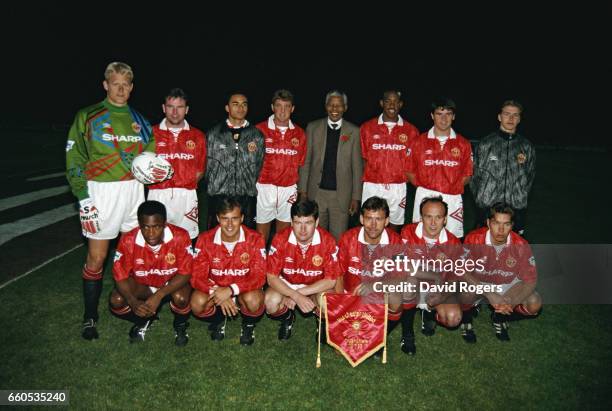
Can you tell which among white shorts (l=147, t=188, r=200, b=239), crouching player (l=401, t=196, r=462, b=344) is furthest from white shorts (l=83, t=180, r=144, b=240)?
crouching player (l=401, t=196, r=462, b=344)

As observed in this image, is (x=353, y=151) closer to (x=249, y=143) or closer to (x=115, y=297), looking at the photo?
(x=249, y=143)

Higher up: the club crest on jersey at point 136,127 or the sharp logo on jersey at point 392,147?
the club crest on jersey at point 136,127

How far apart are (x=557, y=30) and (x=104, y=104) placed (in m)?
34.8

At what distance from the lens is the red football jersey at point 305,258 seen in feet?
13.7

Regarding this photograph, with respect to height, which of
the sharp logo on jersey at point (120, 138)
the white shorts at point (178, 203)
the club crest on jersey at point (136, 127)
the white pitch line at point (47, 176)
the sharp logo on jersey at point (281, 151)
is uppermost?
the club crest on jersey at point (136, 127)

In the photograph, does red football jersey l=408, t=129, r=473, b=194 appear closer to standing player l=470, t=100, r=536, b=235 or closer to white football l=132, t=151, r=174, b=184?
standing player l=470, t=100, r=536, b=235

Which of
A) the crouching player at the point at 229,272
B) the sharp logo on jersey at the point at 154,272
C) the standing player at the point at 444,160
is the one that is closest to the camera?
the crouching player at the point at 229,272

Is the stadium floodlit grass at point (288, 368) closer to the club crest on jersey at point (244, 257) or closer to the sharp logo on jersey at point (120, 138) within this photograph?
the club crest on jersey at point (244, 257)

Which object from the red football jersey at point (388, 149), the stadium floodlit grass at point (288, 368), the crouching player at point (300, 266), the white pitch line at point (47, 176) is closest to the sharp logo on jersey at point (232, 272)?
the crouching player at point (300, 266)

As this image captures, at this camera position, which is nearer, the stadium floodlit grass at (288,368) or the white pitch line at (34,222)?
the stadium floodlit grass at (288,368)

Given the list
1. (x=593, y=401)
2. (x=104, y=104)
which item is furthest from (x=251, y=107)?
(x=593, y=401)

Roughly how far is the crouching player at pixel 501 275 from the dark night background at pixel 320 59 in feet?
70.9

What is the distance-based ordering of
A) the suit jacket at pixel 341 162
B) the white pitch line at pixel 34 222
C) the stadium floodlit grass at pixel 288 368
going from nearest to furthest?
the stadium floodlit grass at pixel 288 368
the suit jacket at pixel 341 162
the white pitch line at pixel 34 222

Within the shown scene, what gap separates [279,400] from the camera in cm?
337
